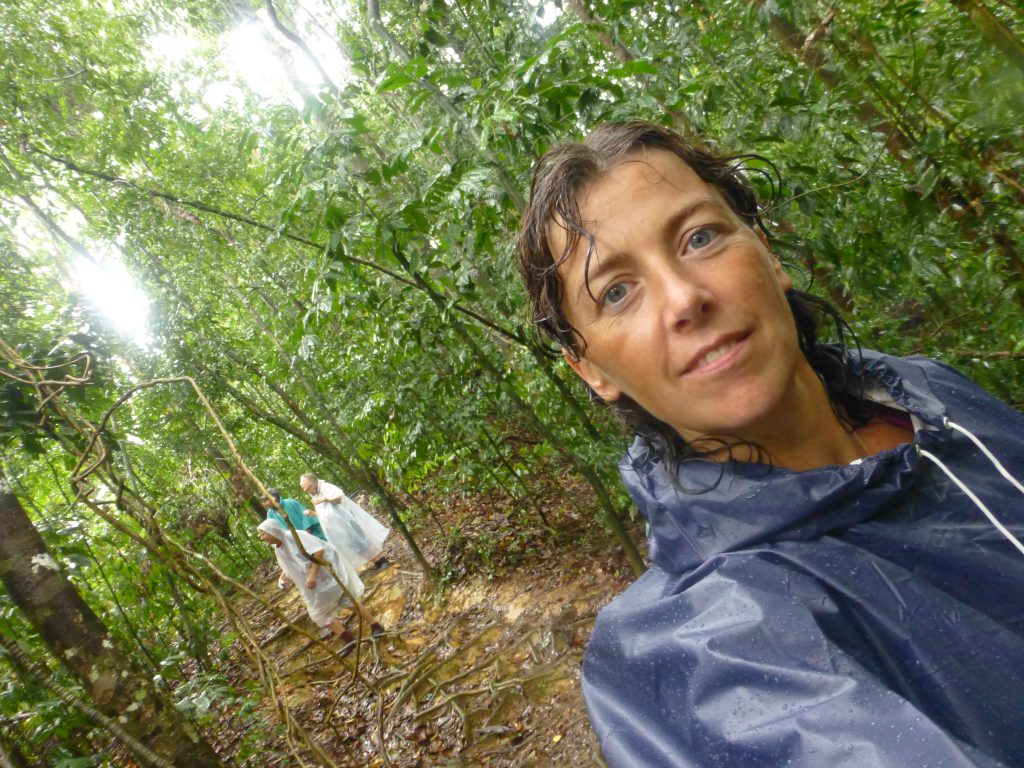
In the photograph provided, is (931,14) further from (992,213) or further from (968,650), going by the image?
(968,650)

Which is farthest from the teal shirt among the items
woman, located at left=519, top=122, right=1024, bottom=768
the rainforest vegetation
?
woman, located at left=519, top=122, right=1024, bottom=768

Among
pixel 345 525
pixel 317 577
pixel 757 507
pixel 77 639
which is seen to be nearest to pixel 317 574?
pixel 317 577

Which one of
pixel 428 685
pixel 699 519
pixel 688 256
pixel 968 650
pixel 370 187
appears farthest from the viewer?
pixel 428 685

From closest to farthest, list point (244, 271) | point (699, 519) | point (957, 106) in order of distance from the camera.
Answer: point (699, 519)
point (957, 106)
point (244, 271)

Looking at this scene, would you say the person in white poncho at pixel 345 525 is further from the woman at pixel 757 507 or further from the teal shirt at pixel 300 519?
the woman at pixel 757 507

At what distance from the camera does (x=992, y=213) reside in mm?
2467

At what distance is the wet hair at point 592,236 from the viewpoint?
141 centimetres

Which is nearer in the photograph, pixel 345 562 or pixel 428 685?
pixel 428 685

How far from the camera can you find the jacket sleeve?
0.83 meters

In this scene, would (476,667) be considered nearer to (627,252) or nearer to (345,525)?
(345,525)

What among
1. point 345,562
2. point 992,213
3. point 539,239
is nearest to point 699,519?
point 539,239

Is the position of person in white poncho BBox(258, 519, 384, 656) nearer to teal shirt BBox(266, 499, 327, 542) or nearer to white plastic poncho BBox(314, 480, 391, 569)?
teal shirt BBox(266, 499, 327, 542)

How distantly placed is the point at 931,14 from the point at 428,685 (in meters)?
5.35

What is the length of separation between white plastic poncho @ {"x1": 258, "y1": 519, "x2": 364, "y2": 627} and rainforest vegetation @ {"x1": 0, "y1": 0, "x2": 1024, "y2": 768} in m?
0.64
